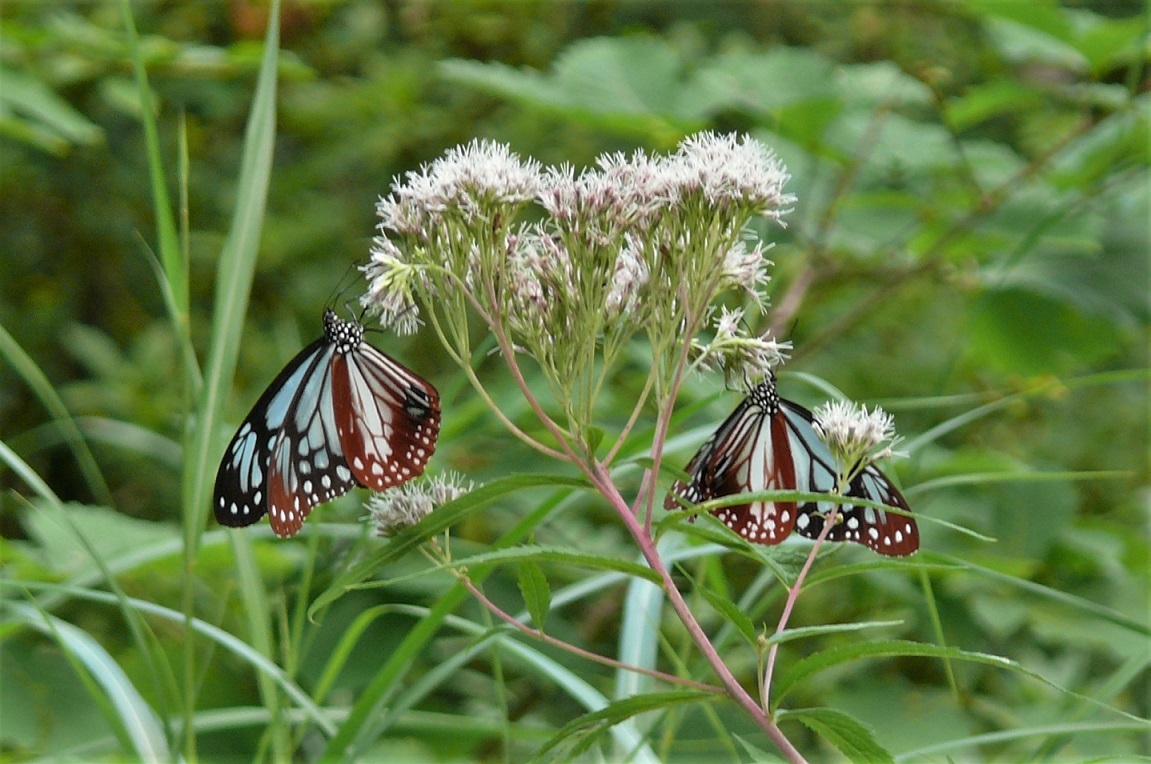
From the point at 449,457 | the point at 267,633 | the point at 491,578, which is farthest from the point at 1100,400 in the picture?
the point at 267,633

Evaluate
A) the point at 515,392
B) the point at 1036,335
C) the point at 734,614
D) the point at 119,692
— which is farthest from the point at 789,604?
the point at 1036,335

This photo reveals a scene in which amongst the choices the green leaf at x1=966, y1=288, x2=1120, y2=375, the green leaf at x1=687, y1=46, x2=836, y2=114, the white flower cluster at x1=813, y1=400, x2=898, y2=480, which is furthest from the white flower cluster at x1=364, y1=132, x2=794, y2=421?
the green leaf at x1=966, y1=288, x2=1120, y2=375

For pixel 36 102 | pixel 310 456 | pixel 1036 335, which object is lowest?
pixel 310 456

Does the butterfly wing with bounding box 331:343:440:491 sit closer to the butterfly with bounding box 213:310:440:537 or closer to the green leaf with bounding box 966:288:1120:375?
the butterfly with bounding box 213:310:440:537

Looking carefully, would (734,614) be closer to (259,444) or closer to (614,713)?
(614,713)

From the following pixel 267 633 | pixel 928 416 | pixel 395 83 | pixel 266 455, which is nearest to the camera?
pixel 266 455

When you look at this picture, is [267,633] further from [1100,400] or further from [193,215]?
[1100,400]
